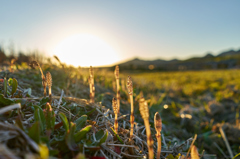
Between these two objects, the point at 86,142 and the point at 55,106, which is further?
the point at 55,106


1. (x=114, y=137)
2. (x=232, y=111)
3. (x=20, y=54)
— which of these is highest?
(x=20, y=54)

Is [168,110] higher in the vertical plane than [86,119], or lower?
lower

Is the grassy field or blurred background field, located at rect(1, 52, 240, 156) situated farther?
blurred background field, located at rect(1, 52, 240, 156)

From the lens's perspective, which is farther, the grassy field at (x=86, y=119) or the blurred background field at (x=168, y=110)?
the blurred background field at (x=168, y=110)

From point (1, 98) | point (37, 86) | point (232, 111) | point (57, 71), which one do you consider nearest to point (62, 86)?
point (37, 86)

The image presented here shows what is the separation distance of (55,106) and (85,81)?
175 cm

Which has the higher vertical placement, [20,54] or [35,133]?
[20,54]

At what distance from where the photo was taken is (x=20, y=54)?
6.14 metres

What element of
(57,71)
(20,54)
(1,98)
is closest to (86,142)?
(1,98)

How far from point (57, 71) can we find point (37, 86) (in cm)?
79

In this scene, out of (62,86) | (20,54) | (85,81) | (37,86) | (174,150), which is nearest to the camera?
(174,150)

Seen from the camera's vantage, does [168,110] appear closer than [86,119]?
No

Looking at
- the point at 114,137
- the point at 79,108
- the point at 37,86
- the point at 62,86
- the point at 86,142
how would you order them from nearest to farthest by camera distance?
1. the point at 86,142
2. the point at 114,137
3. the point at 79,108
4. the point at 37,86
5. the point at 62,86

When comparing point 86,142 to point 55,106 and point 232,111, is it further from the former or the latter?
point 232,111
